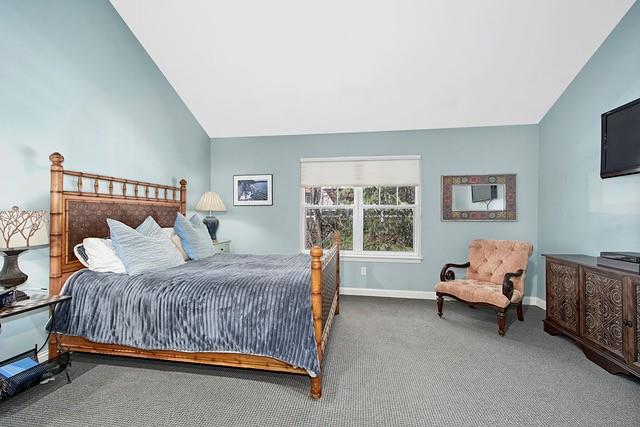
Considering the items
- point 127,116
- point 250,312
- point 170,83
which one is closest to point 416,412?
point 250,312

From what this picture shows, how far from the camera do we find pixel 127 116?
10.2ft

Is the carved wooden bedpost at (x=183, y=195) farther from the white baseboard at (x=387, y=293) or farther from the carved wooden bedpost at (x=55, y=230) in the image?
the white baseboard at (x=387, y=293)

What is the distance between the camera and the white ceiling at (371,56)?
2703mm

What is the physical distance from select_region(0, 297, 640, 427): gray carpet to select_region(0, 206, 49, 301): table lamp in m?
0.79

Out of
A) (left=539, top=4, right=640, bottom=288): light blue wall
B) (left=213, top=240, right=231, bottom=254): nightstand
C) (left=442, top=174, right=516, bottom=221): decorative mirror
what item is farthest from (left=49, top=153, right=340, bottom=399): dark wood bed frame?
(left=539, top=4, right=640, bottom=288): light blue wall

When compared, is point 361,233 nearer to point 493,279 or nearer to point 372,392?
point 493,279

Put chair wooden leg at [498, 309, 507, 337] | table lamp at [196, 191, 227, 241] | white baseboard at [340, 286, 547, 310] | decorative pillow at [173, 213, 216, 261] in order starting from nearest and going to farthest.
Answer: chair wooden leg at [498, 309, 507, 337] → decorative pillow at [173, 213, 216, 261] → table lamp at [196, 191, 227, 241] → white baseboard at [340, 286, 547, 310]

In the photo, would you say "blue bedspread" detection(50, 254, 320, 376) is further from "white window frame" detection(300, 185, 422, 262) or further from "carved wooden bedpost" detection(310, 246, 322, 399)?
"white window frame" detection(300, 185, 422, 262)

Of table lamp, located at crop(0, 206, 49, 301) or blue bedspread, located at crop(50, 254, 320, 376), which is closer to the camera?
table lamp, located at crop(0, 206, 49, 301)

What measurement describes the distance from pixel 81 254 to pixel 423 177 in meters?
3.95

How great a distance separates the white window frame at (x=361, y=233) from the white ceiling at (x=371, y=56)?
3.48ft

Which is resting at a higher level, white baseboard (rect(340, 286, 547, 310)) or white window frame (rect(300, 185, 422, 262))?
white window frame (rect(300, 185, 422, 262))

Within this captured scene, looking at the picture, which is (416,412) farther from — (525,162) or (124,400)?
(525,162)

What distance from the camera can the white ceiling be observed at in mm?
2703
